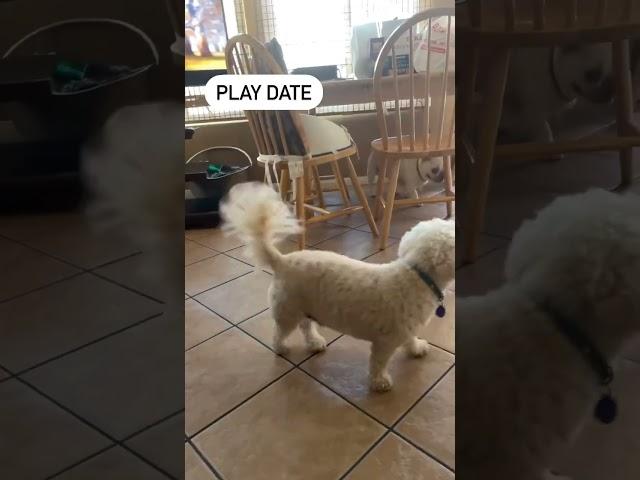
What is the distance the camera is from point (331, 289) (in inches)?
35.6

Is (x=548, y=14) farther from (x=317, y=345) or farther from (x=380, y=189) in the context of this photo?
(x=380, y=189)

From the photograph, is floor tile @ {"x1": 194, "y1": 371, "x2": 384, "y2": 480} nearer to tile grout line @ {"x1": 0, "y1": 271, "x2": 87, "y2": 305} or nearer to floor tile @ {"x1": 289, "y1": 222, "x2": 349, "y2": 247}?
tile grout line @ {"x1": 0, "y1": 271, "x2": 87, "y2": 305}

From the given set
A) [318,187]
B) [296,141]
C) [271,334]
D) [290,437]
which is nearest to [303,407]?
[290,437]

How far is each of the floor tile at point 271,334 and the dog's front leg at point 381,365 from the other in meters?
0.19

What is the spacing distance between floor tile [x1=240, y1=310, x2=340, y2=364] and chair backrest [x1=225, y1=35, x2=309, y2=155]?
57 centimetres

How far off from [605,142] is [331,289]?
0.70 metres

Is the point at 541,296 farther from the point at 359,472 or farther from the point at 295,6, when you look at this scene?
the point at 295,6

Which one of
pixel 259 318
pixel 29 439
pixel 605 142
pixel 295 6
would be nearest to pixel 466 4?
pixel 605 142

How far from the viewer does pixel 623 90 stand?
0.77 ft

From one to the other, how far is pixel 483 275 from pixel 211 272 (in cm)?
129

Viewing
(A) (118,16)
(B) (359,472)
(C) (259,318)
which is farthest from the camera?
(C) (259,318)

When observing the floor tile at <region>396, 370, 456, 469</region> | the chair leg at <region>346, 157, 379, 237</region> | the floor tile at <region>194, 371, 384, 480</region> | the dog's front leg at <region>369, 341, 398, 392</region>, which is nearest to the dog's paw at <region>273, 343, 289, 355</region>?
the floor tile at <region>194, 371, 384, 480</region>

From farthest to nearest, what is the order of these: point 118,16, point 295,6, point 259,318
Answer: point 295,6, point 259,318, point 118,16

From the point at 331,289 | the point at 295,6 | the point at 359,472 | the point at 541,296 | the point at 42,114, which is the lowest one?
the point at 359,472
